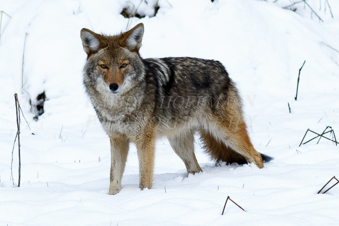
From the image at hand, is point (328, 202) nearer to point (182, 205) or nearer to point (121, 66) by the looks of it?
point (182, 205)

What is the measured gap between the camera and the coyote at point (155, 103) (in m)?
4.43

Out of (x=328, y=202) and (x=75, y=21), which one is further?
(x=75, y=21)

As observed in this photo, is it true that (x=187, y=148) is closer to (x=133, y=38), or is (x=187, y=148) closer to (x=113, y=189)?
(x=113, y=189)

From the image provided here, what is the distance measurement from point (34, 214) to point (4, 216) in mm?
211

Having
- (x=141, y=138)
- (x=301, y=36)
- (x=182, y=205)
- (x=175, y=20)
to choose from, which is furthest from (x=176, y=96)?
(x=301, y=36)

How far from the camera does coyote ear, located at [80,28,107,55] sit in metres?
4.46

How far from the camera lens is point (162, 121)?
4684 millimetres

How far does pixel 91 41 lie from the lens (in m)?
4.50

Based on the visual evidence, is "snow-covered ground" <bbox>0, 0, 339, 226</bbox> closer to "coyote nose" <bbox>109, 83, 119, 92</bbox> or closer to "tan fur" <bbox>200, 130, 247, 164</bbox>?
"tan fur" <bbox>200, 130, 247, 164</bbox>

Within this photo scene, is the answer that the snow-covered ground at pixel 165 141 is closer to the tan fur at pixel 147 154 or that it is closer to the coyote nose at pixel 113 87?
the tan fur at pixel 147 154

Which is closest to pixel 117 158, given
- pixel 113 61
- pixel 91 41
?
pixel 113 61

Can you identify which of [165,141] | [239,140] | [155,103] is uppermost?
[155,103]

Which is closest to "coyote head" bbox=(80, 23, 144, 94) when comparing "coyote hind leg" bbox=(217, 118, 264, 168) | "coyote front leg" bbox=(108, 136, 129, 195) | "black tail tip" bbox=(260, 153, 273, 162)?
"coyote front leg" bbox=(108, 136, 129, 195)

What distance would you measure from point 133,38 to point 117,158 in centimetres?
121
